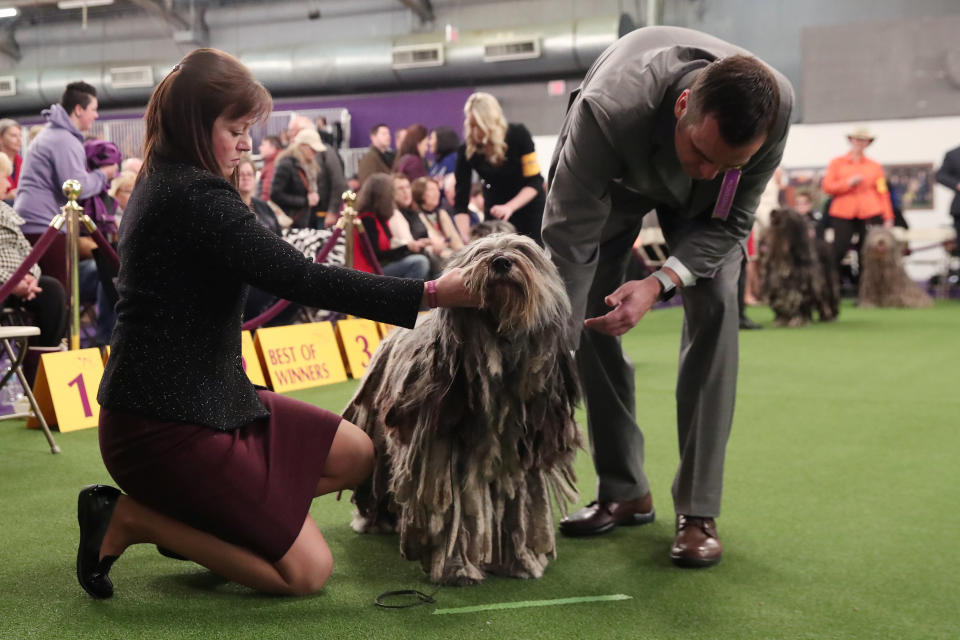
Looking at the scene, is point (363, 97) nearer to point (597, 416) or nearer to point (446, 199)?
point (446, 199)

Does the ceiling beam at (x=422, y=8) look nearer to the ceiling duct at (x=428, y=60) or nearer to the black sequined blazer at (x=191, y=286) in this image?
the ceiling duct at (x=428, y=60)

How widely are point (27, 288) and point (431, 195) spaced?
187 inches

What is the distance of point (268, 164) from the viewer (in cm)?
970

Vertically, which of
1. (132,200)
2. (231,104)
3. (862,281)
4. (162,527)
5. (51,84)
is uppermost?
(51,84)

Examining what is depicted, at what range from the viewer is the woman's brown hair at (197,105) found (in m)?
2.22

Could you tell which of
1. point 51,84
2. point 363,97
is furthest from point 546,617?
point 51,84

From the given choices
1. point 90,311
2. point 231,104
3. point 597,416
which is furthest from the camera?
point 90,311

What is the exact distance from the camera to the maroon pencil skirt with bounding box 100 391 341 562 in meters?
2.26

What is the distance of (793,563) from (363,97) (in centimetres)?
1424

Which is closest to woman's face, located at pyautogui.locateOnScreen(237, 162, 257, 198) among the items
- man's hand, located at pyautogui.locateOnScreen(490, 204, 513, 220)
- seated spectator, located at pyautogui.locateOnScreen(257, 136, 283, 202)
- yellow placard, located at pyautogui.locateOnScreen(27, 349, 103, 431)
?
man's hand, located at pyautogui.locateOnScreen(490, 204, 513, 220)

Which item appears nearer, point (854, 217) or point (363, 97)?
point (854, 217)

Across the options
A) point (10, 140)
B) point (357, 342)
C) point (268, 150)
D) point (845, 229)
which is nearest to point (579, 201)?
point (357, 342)

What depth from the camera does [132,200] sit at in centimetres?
233

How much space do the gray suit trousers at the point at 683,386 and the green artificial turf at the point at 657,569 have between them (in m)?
0.20
